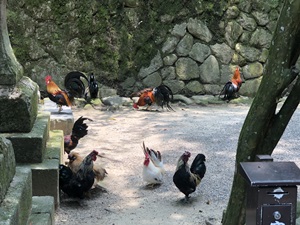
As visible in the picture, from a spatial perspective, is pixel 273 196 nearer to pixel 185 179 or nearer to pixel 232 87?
pixel 185 179

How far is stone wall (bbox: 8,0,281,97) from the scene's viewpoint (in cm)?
1067

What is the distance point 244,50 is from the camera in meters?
11.7

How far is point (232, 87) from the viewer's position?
10703 millimetres

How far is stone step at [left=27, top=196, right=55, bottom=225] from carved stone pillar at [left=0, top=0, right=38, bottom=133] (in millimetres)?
988

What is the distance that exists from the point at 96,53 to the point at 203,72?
250 centimetres

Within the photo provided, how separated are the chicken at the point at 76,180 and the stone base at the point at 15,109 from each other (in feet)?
2.12

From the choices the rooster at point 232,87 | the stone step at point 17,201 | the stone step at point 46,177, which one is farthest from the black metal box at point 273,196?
the rooster at point 232,87

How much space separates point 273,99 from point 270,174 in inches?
33.3

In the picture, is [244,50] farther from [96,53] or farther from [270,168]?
[270,168]

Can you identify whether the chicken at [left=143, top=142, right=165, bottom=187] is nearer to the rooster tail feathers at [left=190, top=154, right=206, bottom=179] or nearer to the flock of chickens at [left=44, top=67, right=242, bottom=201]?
the flock of chickens at [left=44, top=67, right=242, bottom=201]

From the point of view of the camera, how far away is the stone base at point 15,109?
428cm

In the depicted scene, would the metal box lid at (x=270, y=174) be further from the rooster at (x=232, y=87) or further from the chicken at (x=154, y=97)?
the rooster at (x=232, y=87)

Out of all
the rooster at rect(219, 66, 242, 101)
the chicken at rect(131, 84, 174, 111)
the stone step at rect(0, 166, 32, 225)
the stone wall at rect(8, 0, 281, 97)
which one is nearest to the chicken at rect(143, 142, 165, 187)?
the stone step at rect(0, 166, 32, 225)

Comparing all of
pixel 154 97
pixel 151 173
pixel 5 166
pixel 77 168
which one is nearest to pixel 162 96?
pixel 154 97
